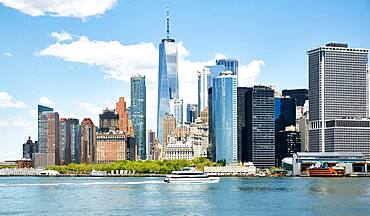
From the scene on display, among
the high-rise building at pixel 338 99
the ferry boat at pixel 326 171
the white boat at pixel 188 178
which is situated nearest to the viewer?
the white boat at pixel 188 178

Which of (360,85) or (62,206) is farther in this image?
(360,85)

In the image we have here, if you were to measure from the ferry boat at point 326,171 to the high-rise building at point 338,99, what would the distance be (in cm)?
1564

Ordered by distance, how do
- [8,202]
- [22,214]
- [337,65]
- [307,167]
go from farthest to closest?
[337,65], [307,167], [8,202], [22,214]

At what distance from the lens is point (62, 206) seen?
210 feet

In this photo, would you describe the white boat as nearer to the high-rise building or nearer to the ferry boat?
the ferry boat

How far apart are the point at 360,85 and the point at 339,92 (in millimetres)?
6316

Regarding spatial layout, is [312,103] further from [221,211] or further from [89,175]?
[221,211]

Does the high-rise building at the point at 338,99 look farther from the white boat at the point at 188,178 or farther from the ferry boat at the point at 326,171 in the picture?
the white boat at the point at 188,178

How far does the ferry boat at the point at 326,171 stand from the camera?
16700 cm

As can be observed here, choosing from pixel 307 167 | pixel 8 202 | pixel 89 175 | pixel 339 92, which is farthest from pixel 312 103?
pixel 8 202

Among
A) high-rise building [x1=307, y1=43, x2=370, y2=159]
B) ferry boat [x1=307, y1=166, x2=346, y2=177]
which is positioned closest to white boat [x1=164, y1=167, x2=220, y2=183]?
ferry boat [x1=307, y1=166, x2=346, y2=177]

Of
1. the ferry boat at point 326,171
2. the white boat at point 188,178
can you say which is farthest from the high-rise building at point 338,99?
the white boat at point 188,178

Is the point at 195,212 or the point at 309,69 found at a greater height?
the point at 309,69

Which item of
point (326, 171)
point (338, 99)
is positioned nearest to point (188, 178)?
point (326, 171)
